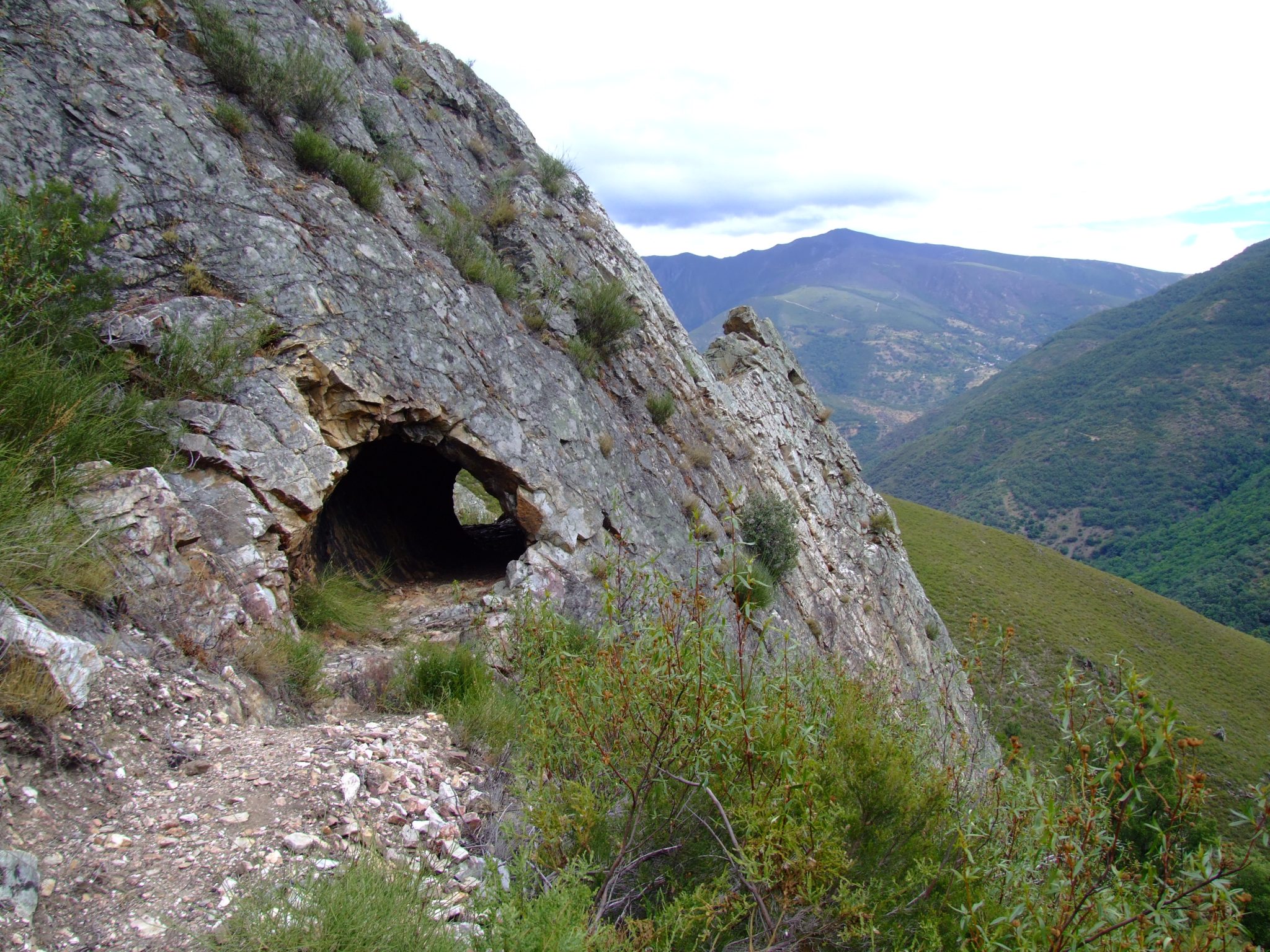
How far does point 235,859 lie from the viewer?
124 inches

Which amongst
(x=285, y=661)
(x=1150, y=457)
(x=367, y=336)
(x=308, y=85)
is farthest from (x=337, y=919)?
(x=1150, y=457)

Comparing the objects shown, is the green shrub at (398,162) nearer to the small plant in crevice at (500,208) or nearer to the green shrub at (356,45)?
the small plant in crevice at (500,208)

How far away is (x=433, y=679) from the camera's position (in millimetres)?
6062

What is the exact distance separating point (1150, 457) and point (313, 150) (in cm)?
13640

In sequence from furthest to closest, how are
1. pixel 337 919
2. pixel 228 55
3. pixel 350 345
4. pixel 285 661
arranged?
1. pixel 228 55
2. pixel 350 345
3. pixel 285 661
4. pixel 337 919

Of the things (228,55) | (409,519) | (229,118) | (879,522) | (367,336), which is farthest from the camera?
(879,522)

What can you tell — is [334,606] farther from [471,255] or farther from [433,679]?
[471,255]

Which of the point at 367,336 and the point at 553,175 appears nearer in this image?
the point at 367,336

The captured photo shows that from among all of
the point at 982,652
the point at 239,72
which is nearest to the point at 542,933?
the point at 982,652

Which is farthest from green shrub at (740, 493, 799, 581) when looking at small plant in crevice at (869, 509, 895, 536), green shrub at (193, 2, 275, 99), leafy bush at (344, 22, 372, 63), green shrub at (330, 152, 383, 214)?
leafy bush at (344, 22, 372, 63)

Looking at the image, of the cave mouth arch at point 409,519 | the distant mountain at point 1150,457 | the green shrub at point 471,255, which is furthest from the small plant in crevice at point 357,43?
the distant mountain at point 1150,457

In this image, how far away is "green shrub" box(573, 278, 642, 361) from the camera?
12.2 m

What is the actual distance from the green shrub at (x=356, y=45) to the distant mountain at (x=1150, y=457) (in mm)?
82676

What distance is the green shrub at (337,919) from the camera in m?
2.38
